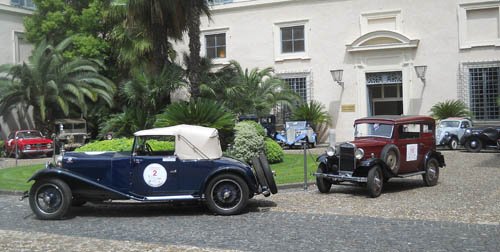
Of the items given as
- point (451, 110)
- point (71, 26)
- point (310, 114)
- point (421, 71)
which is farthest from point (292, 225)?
point (71, 26)

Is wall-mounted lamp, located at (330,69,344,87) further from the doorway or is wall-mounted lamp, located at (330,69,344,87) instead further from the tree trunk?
the tree trunk

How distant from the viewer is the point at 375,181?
11633 millimetres

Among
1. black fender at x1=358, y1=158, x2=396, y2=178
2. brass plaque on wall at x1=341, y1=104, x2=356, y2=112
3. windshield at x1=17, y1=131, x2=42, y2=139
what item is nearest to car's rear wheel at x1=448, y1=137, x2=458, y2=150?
brass plaque on wall at x1=341, y1=104, x2=356, y2=112

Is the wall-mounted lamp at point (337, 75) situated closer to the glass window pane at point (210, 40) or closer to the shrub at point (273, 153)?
the glass window pane at point (210, 40)

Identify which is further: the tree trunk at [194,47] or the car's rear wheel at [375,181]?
the tree trunk at [194,47]

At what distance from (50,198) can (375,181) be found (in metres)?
6.26

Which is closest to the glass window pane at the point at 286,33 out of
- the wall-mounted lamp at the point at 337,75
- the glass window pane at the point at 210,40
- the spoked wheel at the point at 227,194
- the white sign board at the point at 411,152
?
the wall-mounted lamp at the point at 337,75

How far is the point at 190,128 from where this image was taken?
1045 cm

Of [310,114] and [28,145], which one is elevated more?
[310,114]

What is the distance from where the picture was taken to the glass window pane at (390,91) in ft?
104

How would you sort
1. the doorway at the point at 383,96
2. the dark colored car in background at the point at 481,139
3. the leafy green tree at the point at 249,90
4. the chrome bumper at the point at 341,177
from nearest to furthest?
1. the chrome bumper at the point at 341,177
2. the leafy green tree at the point at 249,90
3. the dark colored car in background at the point at 481,139
4. the doorway at the point at 383,96

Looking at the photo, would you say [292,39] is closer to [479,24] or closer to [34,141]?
[479,24]

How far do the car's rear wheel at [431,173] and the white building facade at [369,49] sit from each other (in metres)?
16.4

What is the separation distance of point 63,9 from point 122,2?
11548 millimetres
